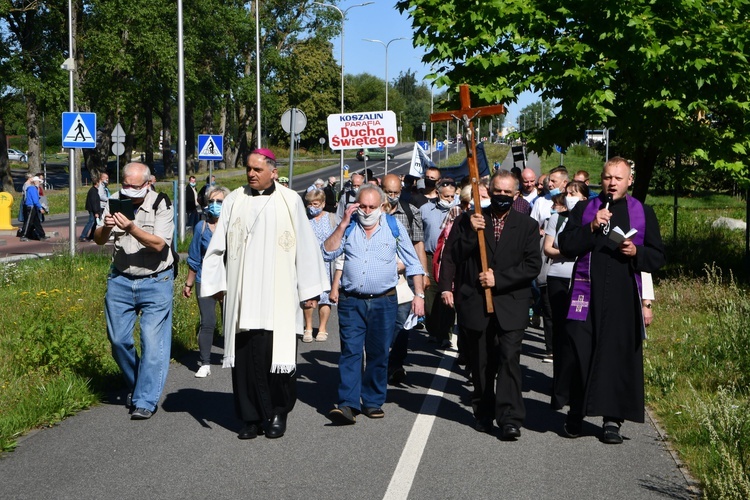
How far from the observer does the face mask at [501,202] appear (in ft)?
26.2

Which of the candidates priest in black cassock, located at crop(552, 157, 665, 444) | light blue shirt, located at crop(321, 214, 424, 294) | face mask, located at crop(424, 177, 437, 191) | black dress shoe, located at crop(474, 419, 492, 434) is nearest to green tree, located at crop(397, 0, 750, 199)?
face mask, located at crop(424, 177, 437, 191)

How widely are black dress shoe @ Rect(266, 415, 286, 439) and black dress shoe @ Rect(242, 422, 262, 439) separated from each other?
0.29ft

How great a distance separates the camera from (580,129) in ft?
61.3

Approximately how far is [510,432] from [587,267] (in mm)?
1269

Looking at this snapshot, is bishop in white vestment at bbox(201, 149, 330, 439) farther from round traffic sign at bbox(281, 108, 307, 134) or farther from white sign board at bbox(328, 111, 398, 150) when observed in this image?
white sign board at bbox(328, 111, 398, 150)

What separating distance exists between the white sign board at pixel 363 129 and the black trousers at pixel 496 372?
14578 millimetres

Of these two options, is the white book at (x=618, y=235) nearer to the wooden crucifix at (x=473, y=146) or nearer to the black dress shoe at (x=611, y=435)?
the wooden crucifix at (x=473, y=146)

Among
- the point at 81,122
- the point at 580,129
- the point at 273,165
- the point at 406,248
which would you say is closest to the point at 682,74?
the point at 580,129

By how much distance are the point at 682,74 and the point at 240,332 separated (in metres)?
10.3

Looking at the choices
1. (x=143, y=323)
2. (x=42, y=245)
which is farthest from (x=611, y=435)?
(x=42, y=245)

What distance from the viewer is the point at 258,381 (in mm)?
7738

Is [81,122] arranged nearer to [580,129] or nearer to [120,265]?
[580,129]

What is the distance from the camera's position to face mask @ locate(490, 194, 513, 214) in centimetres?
798

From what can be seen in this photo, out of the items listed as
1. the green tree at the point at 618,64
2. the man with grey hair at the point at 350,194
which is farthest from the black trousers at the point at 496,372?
the green tree at the point at 618,64
